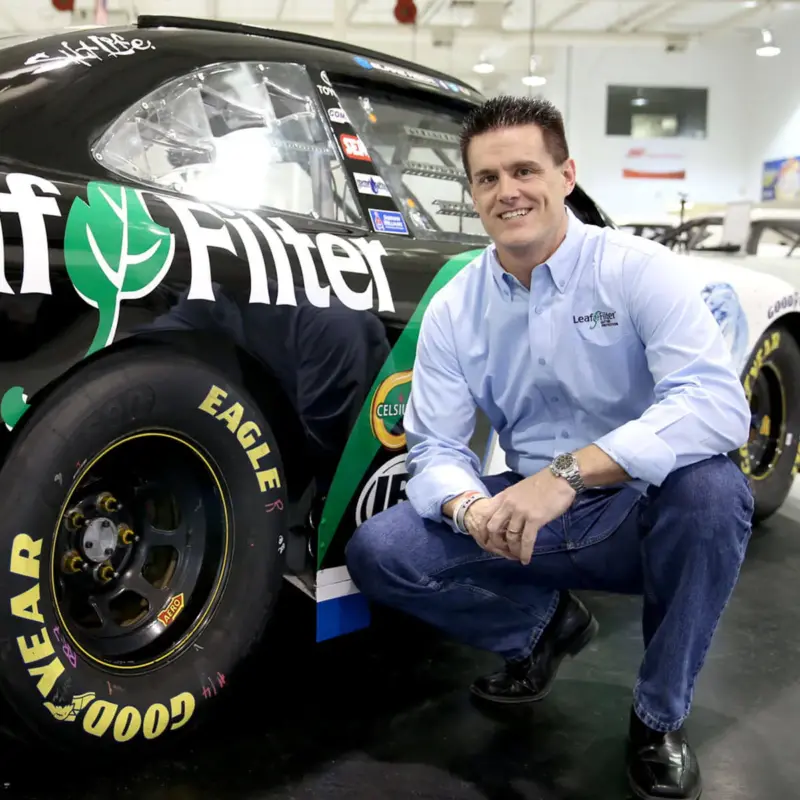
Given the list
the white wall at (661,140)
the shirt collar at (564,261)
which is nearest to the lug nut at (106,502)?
the shirt collar at (564,261)

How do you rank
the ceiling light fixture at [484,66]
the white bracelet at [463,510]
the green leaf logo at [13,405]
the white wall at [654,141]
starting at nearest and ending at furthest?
the green leaf logo at [13,405]
the white bracelet at [463,510]
the ceiling light fixture at [484,66]
the white wall at [654,141]

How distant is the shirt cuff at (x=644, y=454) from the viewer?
5.08 feet

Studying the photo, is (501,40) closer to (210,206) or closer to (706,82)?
(706,82)

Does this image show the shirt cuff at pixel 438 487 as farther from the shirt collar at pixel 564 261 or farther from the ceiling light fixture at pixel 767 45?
the ceiling light fixture at pixel 767 45

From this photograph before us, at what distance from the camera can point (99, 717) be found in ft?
4.77

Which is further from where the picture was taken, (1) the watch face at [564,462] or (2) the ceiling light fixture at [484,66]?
(2) the ceiling light fixture at [484,66]

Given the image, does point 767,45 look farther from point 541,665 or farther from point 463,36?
point 541,665

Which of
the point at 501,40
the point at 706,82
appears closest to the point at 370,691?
the point at 501,40

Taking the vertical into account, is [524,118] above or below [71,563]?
above

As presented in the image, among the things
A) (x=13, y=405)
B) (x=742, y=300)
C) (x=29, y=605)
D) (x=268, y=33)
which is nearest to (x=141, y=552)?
(x=29, y=605)

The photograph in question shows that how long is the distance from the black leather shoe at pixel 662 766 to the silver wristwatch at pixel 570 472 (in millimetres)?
434

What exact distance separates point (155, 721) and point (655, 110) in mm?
15513

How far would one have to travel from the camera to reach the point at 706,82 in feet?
50.1

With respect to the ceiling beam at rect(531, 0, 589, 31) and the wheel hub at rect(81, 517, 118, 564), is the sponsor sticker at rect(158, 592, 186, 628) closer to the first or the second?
the wheel hub at rect(81, 517, 118, 564)
